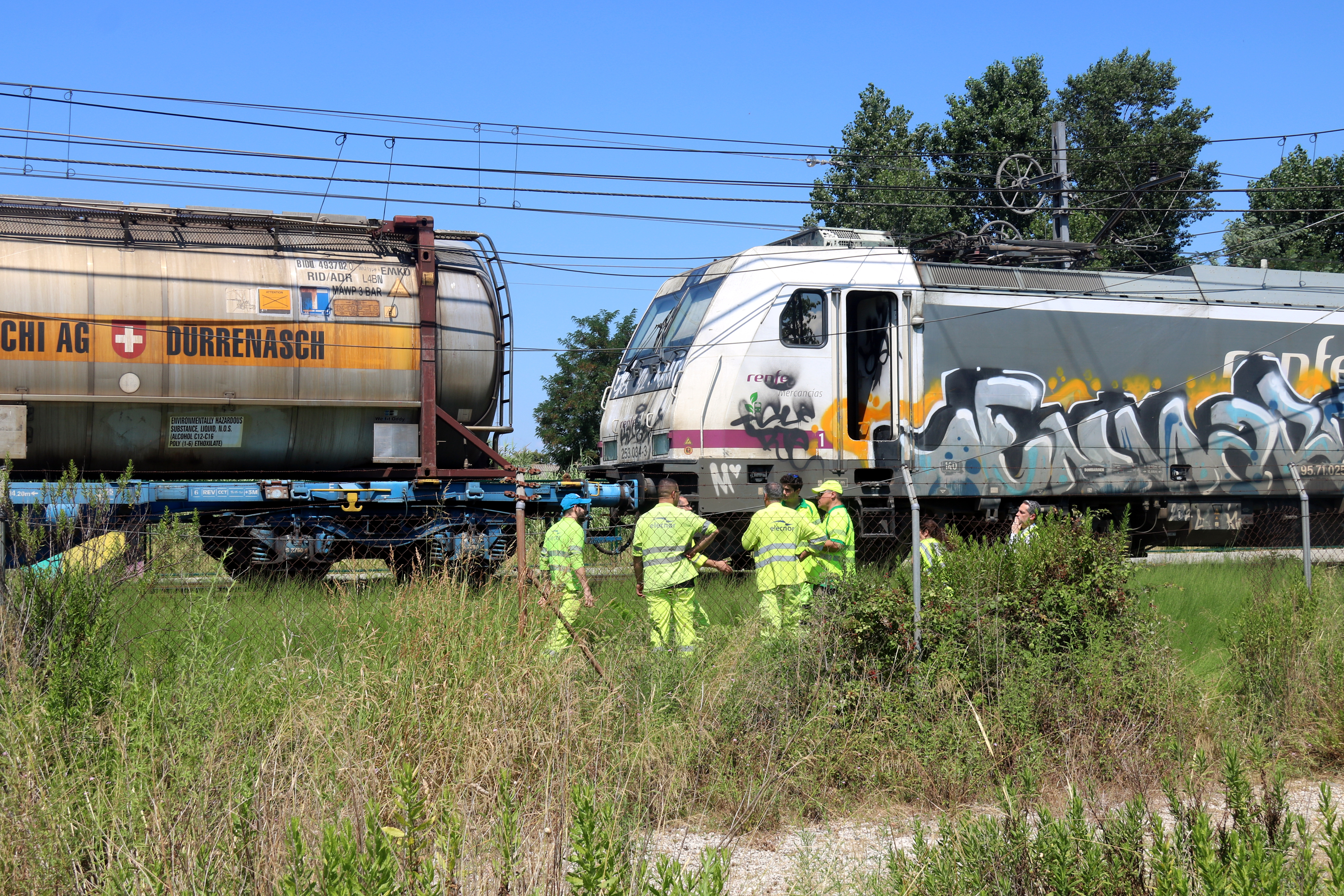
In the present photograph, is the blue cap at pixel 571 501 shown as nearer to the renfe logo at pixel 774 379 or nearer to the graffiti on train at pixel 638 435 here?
the graffiti on train at pixel 638 435

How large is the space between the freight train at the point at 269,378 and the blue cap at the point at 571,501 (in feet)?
0.38

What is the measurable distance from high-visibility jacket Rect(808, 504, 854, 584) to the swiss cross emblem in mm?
6640

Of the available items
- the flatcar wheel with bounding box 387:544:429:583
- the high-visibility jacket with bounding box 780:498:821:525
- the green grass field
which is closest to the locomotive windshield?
the flatcar wheel with bounding box 387:544:429:583

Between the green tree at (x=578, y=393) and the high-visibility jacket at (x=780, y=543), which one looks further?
the green tree at (x=578, y=393)

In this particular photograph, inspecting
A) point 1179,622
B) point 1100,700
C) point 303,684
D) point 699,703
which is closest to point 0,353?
point 303,684

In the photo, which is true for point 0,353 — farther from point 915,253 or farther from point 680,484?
point 915,253

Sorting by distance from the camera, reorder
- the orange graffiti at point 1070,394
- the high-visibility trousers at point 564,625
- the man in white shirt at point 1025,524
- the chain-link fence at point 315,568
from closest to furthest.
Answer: the chain-link fence at point 315,568
the high-visibility trousers at point 564,625
the man in white shirt at point 1025,524
the orange graffiti at point 1070,394

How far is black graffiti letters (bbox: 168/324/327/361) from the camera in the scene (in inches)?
406

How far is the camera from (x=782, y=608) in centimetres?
764

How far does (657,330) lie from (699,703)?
7971mm

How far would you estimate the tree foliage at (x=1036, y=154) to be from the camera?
112 ft

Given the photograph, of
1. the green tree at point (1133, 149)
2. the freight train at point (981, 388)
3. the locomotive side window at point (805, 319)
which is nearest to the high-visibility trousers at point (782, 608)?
the freight train at point (981, 388)

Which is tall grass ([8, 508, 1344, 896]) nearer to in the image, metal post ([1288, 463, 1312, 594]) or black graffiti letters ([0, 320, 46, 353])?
metal post ([1288, 463, 1312, 594])

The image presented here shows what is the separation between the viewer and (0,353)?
9.78 metres
